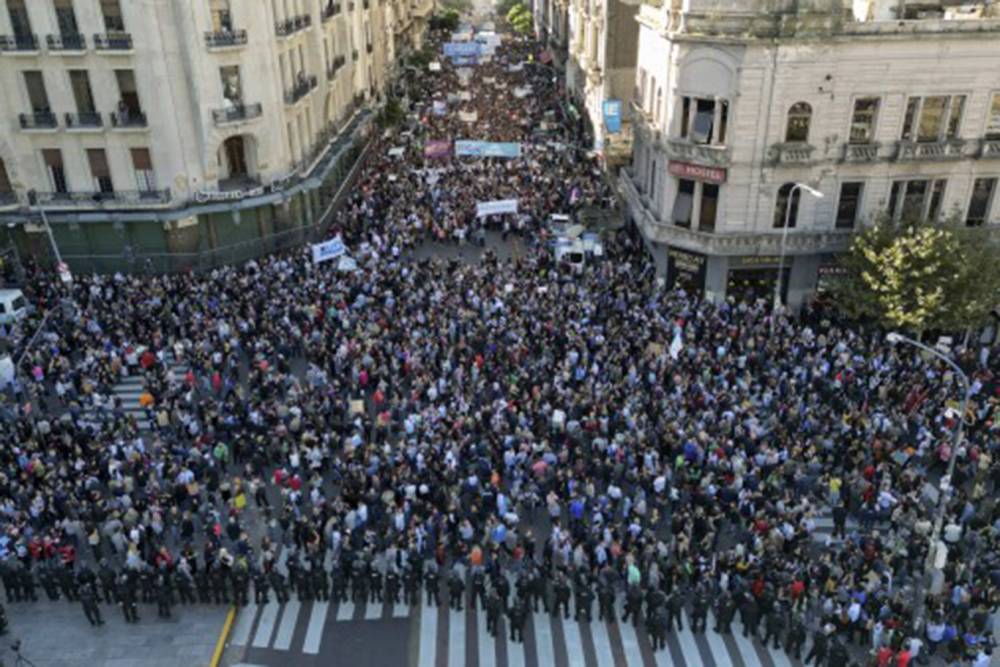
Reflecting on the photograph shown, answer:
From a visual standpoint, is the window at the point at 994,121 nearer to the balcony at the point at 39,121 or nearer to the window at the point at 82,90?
the window at the point at 82,90

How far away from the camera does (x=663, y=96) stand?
37406mm

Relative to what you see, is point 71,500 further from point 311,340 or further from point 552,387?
point 552,387

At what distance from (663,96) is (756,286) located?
962 cm

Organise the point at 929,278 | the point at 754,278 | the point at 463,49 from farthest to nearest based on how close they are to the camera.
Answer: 1. the point at 463,49
2. the point at 754,278
3. the point at 929,278

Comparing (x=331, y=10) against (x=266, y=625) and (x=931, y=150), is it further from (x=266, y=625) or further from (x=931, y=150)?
(x=266, y=625)

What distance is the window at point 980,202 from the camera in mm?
35969

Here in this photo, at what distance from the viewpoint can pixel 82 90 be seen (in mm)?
39250

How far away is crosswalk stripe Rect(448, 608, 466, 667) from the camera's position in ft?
65.0

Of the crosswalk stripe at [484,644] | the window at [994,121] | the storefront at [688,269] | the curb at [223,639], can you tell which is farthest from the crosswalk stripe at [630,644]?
the window at [994,121]

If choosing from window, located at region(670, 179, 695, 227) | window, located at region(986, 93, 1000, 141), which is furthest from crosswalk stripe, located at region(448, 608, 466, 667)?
Result: window, located at region(986, 93, 1000, 141)

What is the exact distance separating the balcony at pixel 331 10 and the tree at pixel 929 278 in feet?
114

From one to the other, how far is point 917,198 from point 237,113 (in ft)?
104

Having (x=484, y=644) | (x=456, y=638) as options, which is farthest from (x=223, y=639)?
(x=484, y=644)

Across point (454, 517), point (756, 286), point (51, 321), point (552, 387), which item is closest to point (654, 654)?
point (454, 517)
